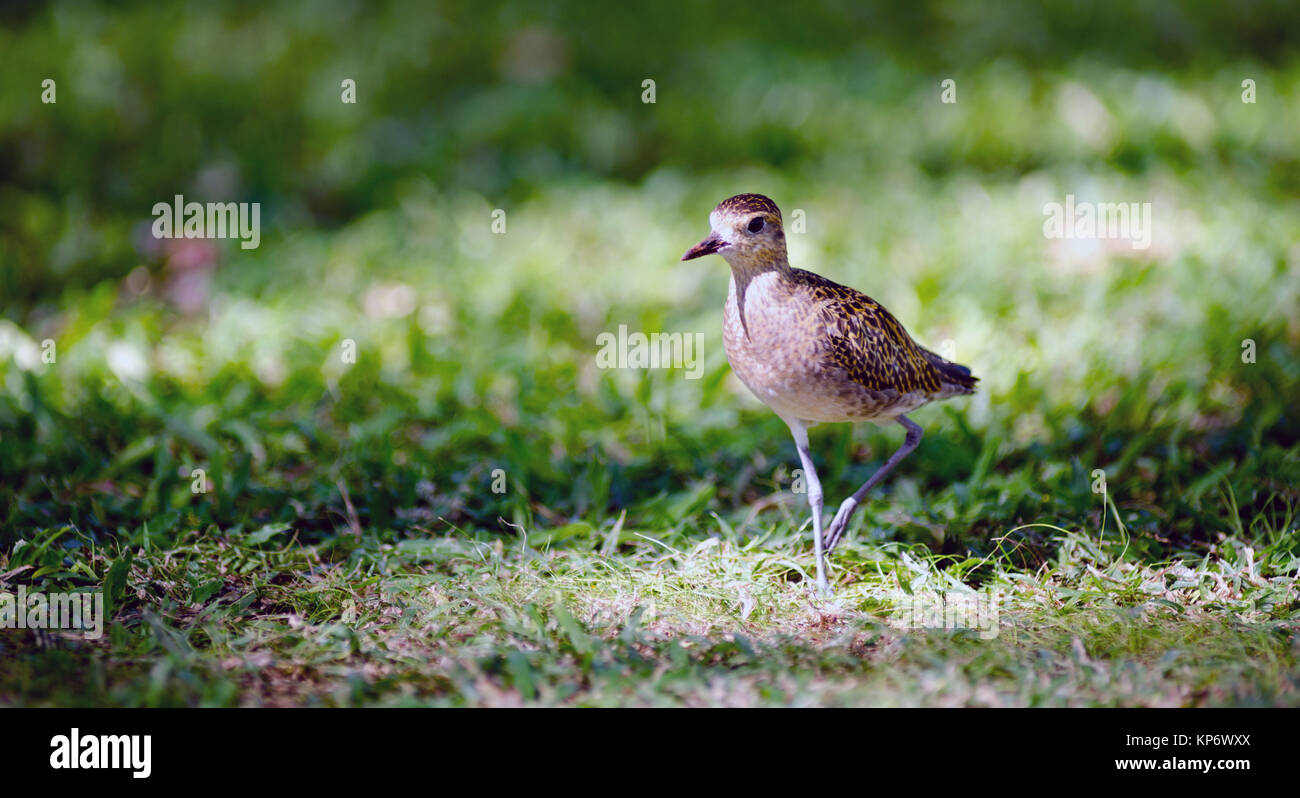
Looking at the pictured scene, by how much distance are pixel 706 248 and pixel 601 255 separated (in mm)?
3507

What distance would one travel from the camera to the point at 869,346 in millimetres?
4426

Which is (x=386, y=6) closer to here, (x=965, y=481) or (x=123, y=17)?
(x=123, y=17)

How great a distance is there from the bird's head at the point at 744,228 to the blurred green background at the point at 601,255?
1.21 metres

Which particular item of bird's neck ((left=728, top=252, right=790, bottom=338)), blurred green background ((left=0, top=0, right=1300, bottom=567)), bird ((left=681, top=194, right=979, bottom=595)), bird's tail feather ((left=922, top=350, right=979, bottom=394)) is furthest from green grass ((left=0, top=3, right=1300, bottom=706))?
bird's neck ((left=728, top=252, right=790, bottom=338))

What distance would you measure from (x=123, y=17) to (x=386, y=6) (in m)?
2.35

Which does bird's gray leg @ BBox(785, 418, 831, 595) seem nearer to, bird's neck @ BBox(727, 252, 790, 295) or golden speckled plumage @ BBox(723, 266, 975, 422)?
golden speckled plumage @ BBox(723, 266, 975, 422)

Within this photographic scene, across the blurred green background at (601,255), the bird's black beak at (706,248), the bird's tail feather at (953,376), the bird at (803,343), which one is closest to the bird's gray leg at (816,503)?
the bird at (803,343)

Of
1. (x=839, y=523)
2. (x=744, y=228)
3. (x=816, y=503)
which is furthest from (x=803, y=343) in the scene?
(x=839, y=523)

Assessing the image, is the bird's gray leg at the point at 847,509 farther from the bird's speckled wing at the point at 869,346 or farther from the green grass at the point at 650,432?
the bird's speckled wing at the point at 869,346

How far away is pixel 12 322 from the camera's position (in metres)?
6.64

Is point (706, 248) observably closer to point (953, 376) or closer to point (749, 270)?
point (749, 270)

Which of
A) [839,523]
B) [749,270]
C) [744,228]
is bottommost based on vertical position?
[839,523]

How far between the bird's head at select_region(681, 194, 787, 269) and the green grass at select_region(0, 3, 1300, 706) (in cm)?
113
